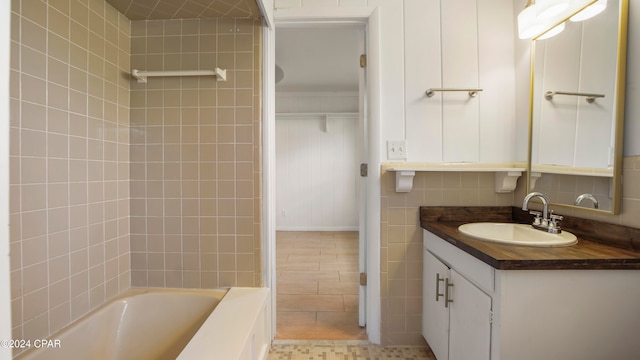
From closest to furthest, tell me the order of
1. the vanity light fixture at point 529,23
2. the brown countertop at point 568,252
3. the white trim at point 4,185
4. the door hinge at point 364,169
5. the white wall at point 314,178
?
the white trim at point 4,185
the brown countertop at point 568,252
the vanity light fixture at point 529,23
the door hinge at point 364,169
the white wall at point 314,178

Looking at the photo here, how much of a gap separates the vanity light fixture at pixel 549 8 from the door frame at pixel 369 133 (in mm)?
825

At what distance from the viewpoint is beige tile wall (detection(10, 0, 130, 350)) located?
1.06 m

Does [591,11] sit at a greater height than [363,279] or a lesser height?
greater

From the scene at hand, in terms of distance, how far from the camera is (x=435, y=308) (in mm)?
1464

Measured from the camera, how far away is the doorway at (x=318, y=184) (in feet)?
6.69

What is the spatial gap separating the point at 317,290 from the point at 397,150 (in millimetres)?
1501

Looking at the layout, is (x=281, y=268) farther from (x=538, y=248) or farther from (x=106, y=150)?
(x=538, y=248)

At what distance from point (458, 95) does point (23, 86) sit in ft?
6.98

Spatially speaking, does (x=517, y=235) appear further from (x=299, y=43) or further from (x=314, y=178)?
(x=314, y=178)

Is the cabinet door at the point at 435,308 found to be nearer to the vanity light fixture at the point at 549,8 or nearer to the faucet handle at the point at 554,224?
the faucet handle at the point at 554,224

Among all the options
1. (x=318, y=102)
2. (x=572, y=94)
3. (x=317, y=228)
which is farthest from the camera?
(x=317, y=228)

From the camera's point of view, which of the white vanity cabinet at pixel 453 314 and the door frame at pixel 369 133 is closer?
the white vanity cabinet at pixel 453 314

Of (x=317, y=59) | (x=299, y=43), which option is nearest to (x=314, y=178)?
(x=317, y=59)

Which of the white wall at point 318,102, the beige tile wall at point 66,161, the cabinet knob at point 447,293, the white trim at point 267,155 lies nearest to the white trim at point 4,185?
the beige tile wall at point 66,161
